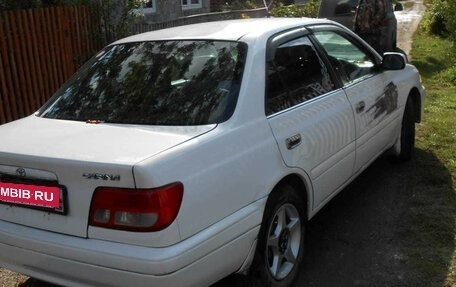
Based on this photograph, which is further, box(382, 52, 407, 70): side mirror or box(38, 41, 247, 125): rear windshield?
box(382, 52, 407, 70): side mirror

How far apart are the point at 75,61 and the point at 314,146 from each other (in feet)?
16.5

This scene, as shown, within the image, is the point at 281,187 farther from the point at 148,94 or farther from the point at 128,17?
the point at 128,17

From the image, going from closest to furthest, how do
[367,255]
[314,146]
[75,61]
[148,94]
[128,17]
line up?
1. [148,94]
2. [314,146]
3. [367,255]
4. [75,61]
5. [128,17]

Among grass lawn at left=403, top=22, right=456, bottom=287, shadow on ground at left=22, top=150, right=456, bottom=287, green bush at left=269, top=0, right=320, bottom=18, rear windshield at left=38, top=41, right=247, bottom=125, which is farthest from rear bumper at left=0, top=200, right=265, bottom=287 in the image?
green bush at left=269, top=0, right=320, bottom=18

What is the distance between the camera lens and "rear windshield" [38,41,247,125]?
113 inches

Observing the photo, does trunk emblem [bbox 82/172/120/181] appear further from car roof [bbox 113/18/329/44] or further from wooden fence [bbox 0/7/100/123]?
wooden fence [bbox 0/7/100/123]

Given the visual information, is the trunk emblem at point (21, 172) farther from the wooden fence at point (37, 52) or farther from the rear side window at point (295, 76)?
the wooden fence at point (37, 52)

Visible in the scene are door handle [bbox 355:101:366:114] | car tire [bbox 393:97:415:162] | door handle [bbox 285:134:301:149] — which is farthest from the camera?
car tire [bbox 393:97:415:162]

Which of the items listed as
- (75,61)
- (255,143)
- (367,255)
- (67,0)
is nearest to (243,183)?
(255,143)

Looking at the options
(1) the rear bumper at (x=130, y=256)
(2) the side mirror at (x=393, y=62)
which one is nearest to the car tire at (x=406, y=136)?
(2) the side mirror at (x=393, y=62)

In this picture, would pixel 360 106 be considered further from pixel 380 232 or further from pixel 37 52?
pixel 37 52

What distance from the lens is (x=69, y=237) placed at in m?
2.46

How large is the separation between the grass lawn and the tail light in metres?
1.85

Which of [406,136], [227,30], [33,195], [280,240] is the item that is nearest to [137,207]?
A: [33,195]
